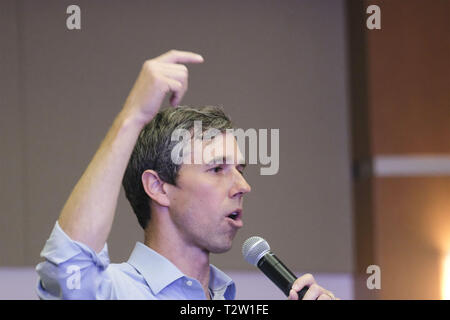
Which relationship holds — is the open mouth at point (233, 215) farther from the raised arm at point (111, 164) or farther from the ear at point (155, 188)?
the raised arm at point (111, 164)

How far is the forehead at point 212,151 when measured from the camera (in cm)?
188

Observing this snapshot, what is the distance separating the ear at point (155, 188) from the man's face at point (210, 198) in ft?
0.06

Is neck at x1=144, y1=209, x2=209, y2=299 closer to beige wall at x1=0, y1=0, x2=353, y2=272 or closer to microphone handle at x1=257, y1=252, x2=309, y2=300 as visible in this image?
microphone handle at x1=257, y1=252, x2=309, y2=300

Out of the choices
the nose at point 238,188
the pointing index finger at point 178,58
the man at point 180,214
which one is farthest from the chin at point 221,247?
the pointing index finger at point 178,58

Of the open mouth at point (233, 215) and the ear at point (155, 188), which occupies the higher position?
the ear at point (155, 188)

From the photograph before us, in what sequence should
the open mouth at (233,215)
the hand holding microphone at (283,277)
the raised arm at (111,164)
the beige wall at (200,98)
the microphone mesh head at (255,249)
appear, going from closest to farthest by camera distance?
the raised arm at (111,164) → the hand holding microphone at (283,277) → the microphone mesh head at (255,249) → the open mouth at (233,215) → the beige wall at (200,98)

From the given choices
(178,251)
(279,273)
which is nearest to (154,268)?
(178,251)

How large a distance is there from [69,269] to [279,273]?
18.3 inches

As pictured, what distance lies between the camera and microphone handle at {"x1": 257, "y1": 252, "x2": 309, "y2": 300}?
5.45 feet

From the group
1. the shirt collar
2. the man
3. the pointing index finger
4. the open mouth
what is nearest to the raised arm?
the pointing index finger
